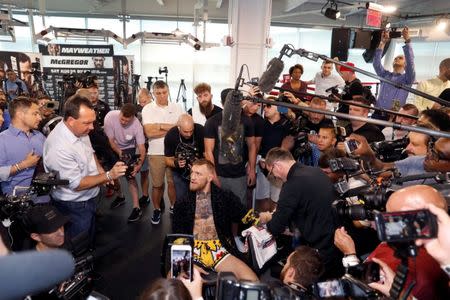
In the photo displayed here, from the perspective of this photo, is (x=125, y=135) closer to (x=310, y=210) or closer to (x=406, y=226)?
(x=310, y=210)

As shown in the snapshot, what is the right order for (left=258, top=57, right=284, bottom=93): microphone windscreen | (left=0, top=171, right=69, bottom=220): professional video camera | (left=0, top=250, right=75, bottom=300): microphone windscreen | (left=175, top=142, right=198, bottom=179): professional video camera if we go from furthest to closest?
(left=175, top=142, right=198, bottom=179): professional video camera
(left=0, top=171, right=69, bottom=220): professional video camera
(left=258, top=57, right=284, bottom=93): microphone windscreen
(left=0, top=250, right=75, bottom=300): microphone windscreen

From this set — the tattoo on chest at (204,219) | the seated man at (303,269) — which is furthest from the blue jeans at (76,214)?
the seated man at (303,269)

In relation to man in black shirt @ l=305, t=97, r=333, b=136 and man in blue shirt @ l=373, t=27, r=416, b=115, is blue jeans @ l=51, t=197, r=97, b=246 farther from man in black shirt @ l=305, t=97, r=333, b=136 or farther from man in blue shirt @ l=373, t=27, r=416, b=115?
man in blue shirt @ l=373, t=27, r=416, b=115

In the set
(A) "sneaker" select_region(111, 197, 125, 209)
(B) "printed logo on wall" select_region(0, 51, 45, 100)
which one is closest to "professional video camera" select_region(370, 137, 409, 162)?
(A) "sneaker" select_region(111, 197, 125, 209)

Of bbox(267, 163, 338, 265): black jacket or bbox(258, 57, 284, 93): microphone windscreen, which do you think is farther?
bbox(267, 163, 338, 265): black jacket

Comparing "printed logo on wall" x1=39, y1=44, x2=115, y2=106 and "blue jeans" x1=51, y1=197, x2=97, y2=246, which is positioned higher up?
"printed logo on wall" x1=39, y1=44, x2=115, y2=106

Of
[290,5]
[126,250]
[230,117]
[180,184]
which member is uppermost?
[290,5]

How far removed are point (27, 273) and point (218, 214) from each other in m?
1.99

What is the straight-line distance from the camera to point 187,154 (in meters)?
3.19

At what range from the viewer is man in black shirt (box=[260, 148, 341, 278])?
2273 millimetres

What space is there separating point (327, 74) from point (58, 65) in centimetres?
543

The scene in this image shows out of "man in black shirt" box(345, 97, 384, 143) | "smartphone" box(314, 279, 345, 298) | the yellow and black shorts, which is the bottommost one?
the yellow and black shorts

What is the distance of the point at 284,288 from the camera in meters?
1.12

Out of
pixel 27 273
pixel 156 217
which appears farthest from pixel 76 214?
pixel 27 273
